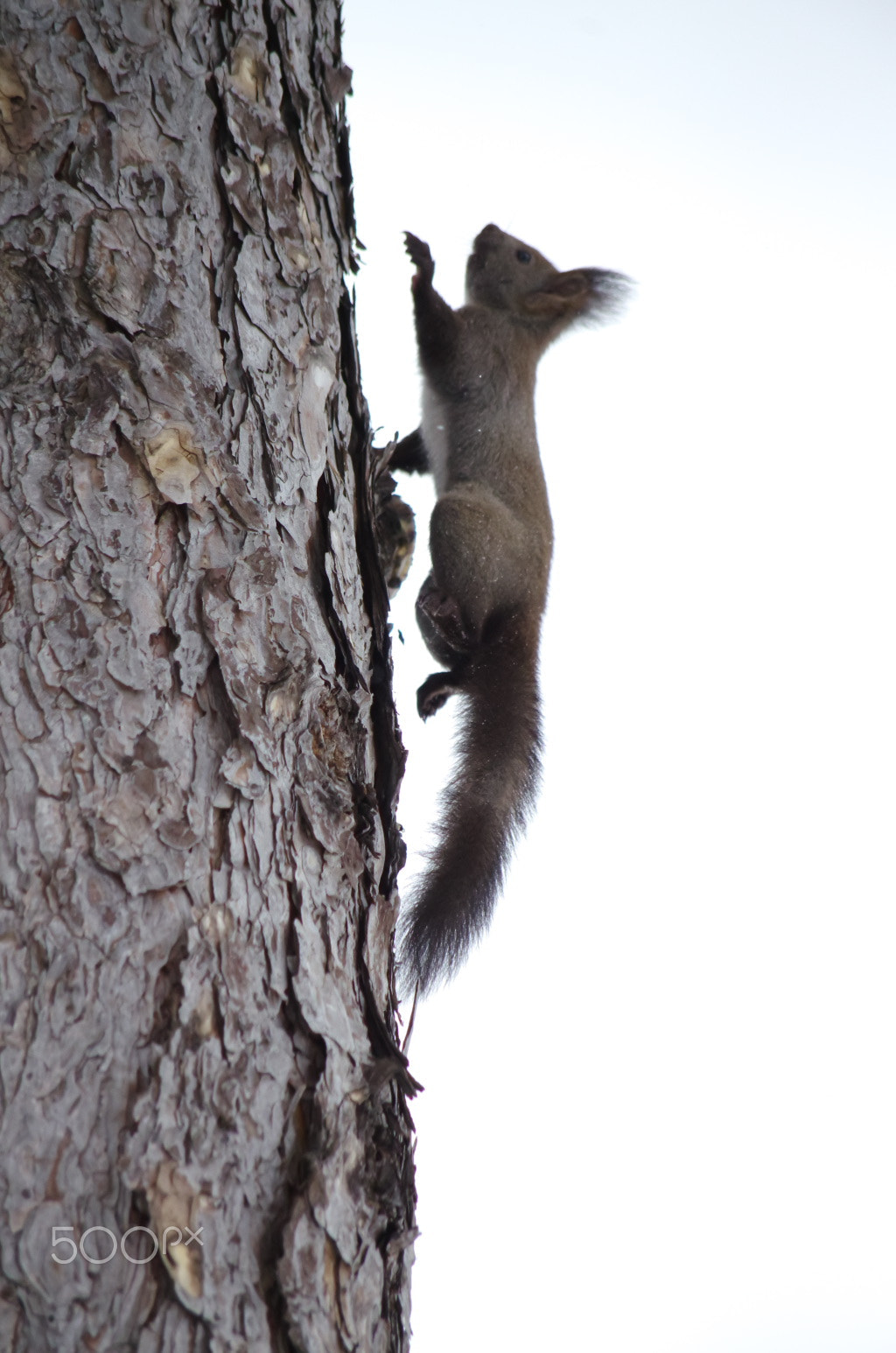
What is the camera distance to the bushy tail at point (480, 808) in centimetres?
254

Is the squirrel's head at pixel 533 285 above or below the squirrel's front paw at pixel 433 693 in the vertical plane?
above

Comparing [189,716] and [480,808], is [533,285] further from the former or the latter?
[189,716]

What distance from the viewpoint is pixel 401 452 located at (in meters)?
4.66

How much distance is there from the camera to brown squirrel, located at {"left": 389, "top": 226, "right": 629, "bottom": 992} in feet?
9.48

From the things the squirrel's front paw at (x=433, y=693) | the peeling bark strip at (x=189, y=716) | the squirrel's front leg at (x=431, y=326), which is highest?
the squirrel's front leg at (x=431, y=326)

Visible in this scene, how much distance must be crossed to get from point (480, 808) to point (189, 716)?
1668 millimetres

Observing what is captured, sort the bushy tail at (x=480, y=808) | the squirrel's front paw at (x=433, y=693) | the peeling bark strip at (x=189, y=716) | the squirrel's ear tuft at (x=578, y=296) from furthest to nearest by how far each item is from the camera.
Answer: the squirrel's ear tuft at (x=578, y=296) < the squirrel's front paw at (x=433, y=693) < the bushy tail at (x=480, y=808) < the peeling bark strip at (x=189, y=716)

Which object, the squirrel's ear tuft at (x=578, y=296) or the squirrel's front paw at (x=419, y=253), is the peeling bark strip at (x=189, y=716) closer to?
the squirrel's front paw at (x=419, y=253)

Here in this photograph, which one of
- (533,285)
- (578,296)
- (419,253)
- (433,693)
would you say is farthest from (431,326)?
(433,693)

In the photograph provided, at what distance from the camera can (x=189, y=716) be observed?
1649 mm

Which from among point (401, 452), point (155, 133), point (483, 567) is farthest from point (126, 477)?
point (401, 452)

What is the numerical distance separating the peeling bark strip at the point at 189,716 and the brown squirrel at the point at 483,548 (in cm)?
83

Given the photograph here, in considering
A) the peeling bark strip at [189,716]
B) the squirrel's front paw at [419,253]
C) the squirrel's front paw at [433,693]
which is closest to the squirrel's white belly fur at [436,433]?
the squirrel's front paw at [419,253]

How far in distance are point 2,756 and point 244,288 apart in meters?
0.98
